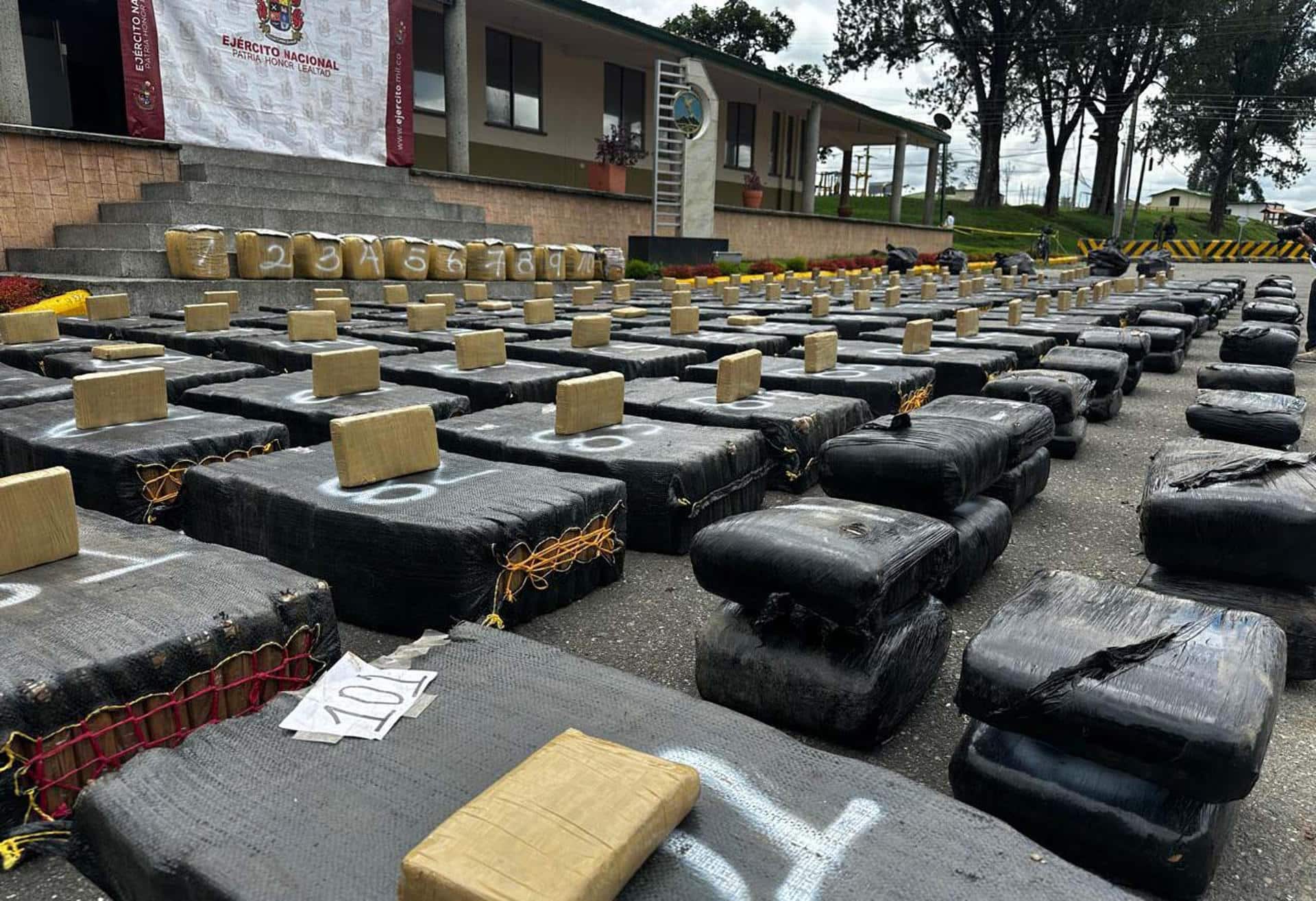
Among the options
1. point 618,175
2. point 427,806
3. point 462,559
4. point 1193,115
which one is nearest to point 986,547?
point 462,559

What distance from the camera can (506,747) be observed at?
5.29ft

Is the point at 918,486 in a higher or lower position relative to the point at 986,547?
higher

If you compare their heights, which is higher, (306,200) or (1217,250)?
(1217,250)

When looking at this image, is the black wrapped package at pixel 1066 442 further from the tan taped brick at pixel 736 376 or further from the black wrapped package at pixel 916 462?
the black wrapped package at pixel 916 462

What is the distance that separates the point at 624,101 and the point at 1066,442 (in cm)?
2005

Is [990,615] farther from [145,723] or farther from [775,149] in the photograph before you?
[775,149]

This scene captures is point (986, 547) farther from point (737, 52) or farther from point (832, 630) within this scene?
point (737, 52)

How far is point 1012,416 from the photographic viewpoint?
364cm

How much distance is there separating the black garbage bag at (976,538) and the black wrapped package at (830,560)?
0.66 metres

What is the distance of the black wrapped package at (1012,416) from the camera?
11.6 ft

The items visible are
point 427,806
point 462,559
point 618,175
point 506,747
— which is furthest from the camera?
point 618,175

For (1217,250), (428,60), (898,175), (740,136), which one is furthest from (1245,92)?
(428,60)

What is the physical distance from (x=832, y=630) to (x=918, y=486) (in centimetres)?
96

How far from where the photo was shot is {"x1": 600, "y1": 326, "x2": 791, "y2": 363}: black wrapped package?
23.3ft
